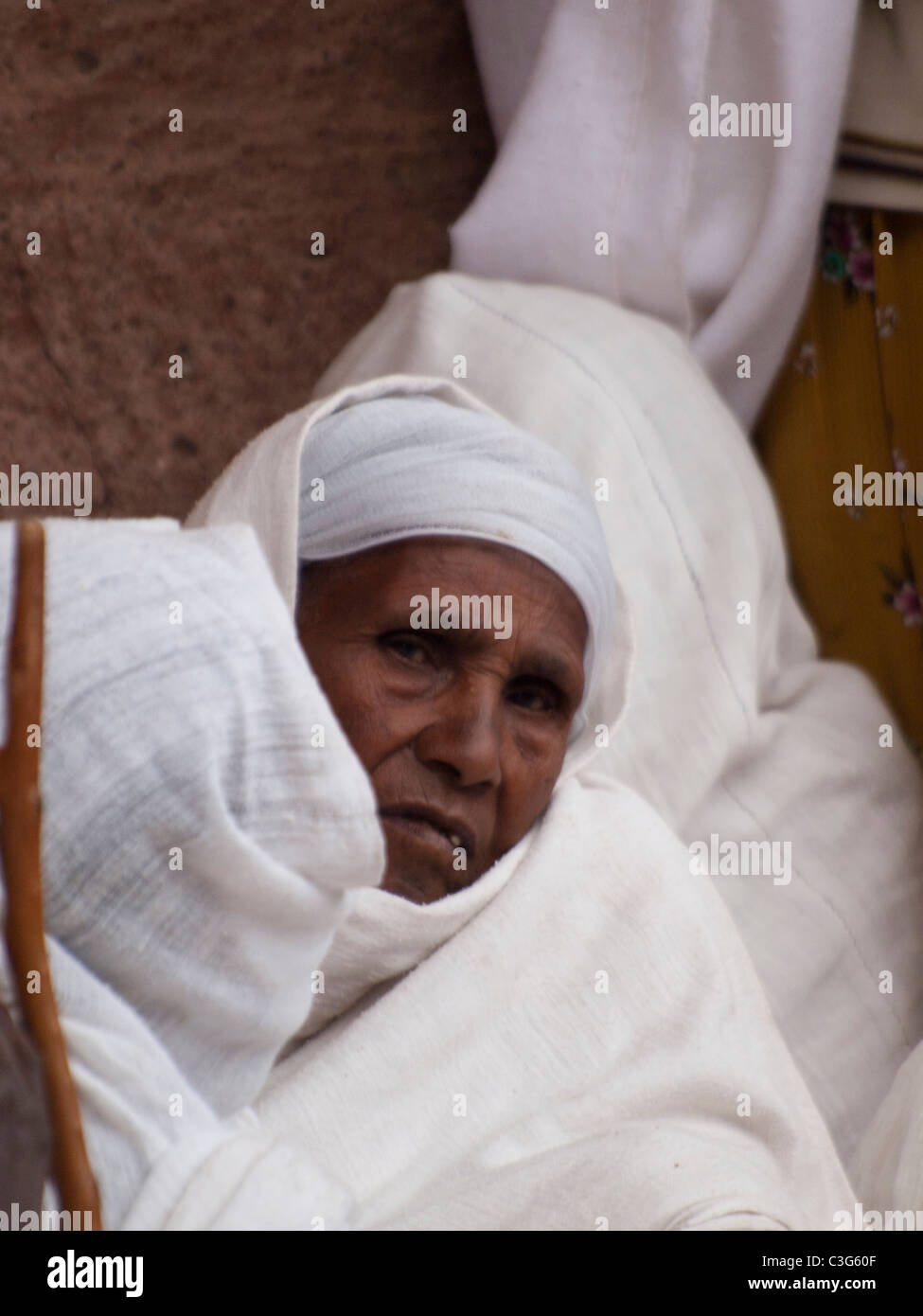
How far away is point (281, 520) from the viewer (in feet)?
4.03

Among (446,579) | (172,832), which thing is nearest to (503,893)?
(446,579)

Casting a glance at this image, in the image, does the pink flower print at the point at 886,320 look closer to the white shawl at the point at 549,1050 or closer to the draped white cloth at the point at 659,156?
the draped white cloth at the point at 659,156

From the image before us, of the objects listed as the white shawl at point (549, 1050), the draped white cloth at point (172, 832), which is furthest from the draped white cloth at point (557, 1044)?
the draped white cloth at point (172, 832)

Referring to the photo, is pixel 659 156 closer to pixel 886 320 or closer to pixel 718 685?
pixel 886 320

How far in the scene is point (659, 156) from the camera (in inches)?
73.5

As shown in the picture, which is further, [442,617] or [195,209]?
[195,209]

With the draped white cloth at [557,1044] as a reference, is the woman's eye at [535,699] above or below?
above

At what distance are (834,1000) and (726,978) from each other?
388 millimetres

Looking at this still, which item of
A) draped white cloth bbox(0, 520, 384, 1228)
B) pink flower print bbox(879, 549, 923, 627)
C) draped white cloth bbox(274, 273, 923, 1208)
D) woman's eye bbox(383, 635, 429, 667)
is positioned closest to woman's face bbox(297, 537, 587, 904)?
woman's eye bbox(383, 635, 429, 667)

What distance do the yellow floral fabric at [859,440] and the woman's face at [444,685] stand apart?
75cm

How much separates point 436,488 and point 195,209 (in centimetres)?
69

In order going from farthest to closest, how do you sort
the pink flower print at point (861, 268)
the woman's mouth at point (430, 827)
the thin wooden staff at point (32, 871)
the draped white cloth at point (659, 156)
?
the pink flower print at point (861, 268) → the draped white cloth at point (659, 156) → the woman's mouth at point (430, 827) → the thin wooden staff at point (32, 871)

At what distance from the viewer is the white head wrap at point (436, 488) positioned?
1253 mm
